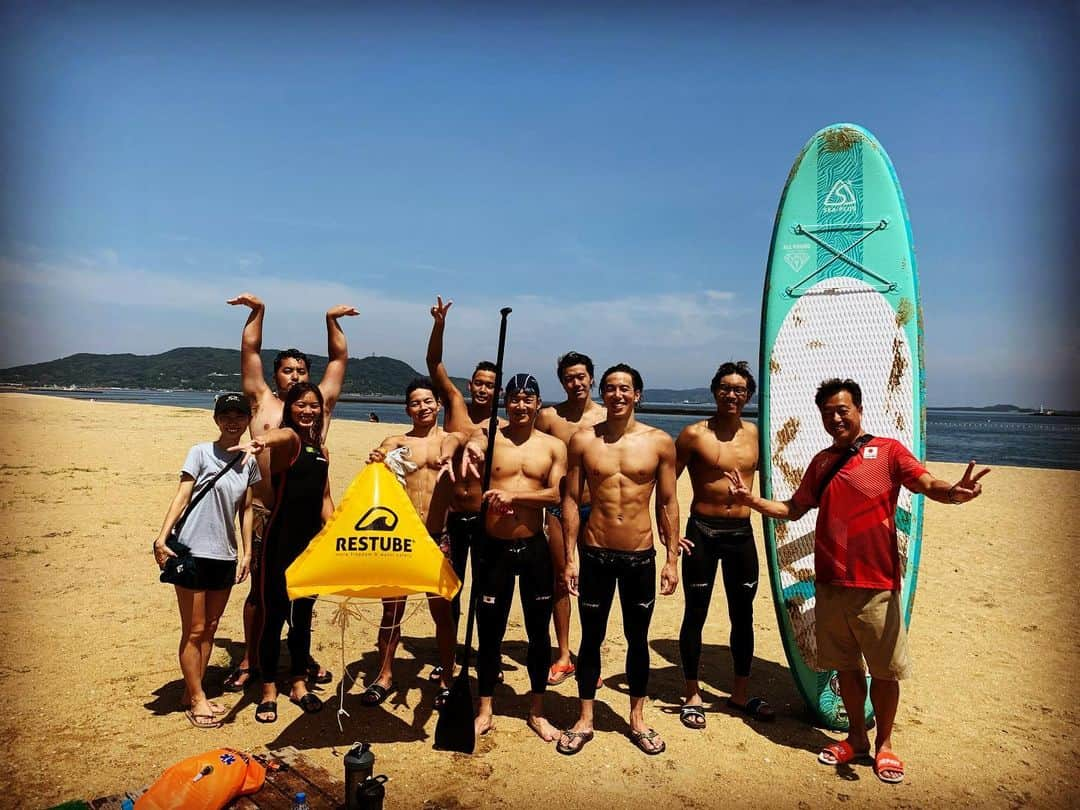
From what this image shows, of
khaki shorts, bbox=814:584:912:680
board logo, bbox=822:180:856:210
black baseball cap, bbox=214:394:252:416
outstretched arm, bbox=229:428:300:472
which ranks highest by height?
board logo, bbox=822:180:856:210

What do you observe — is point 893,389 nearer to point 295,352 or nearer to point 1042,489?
point 295,352

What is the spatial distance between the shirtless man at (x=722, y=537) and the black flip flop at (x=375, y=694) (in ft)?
6.47

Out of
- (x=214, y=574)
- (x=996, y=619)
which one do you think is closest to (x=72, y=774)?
(x=214, y=574)

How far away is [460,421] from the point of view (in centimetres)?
457

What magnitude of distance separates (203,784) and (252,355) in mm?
2662

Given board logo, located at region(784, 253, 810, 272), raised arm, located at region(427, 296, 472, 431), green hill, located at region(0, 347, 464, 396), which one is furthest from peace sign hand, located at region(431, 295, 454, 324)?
green hill, located at region(0, 347, 464, 396)

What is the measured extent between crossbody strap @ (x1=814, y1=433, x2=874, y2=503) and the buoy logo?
2.39 m

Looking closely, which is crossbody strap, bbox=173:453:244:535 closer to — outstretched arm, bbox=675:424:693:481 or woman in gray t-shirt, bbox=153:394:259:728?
woman in gray t-shirt, bbox=153:394:259:728

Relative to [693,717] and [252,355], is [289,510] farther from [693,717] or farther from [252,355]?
[693,717]

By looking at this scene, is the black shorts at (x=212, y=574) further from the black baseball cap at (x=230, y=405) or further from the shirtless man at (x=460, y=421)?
the shirtless man at (x=460, y=421)

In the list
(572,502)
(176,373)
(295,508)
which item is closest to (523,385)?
(572,502)

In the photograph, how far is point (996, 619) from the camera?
601cm

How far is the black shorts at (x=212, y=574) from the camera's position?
3.63 metres

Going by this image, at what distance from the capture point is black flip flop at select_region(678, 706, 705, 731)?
4035mm
